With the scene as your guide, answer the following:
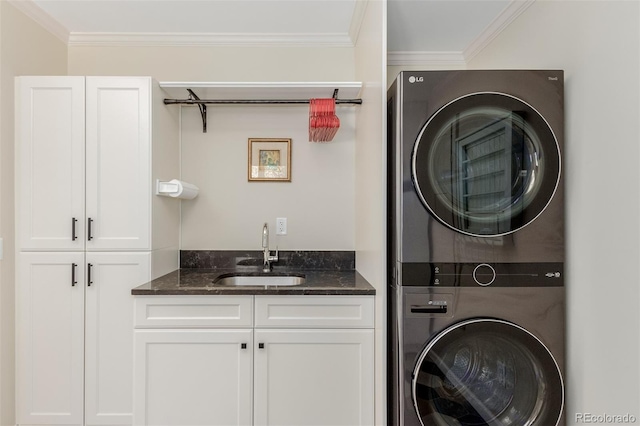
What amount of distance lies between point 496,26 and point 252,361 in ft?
7.46

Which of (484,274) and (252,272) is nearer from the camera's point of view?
(484,274)

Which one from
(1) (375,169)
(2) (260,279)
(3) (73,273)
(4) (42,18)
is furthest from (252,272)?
(4) (42,18)

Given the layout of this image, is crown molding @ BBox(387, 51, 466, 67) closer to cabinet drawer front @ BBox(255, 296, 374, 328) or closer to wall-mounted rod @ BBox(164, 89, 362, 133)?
wall-mounted rod @ BBox(164, 89, 362, 133)

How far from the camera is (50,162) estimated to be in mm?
1972

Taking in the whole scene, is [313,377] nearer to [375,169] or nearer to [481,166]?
[375,169]

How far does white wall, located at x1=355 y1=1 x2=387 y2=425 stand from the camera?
5.33 feet

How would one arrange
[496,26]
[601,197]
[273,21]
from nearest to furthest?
[601,197]
[496,26]
[273,21]

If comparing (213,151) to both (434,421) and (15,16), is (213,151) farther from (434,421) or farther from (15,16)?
(434,421)

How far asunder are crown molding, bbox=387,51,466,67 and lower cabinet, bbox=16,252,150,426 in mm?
2087

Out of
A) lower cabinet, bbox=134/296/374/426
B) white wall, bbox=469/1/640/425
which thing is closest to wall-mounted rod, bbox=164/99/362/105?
white wall, bbox=469/1/640/425

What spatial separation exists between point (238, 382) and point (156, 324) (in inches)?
19.9

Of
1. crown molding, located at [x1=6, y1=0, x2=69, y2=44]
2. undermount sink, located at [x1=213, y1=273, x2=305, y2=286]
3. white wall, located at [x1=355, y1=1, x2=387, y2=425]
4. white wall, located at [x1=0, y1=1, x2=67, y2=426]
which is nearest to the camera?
white wall, located at [x1=355, y1=1, x2=387, y2=425]

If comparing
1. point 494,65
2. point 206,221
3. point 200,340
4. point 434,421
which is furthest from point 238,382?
point 494,65

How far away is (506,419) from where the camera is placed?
4.86 feet
